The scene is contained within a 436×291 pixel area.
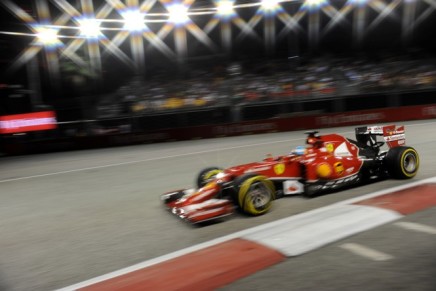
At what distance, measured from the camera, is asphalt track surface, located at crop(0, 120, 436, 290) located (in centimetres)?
309

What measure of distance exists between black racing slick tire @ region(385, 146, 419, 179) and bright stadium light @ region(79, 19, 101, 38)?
69.7ft

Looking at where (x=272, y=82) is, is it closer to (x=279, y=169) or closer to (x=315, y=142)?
(x=315, y=142)

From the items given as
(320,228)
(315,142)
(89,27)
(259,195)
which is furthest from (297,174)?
(89,27)

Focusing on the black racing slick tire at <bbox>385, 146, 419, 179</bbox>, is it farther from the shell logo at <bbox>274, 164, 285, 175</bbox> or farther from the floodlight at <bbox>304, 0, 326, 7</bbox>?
the floodlight at <bbox>304, 0, 326, 7</bbox>

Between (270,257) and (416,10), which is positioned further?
(416,10)

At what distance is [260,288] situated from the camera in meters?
2.98

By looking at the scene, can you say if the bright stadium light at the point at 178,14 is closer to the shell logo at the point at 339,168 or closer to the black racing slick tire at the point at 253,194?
the shell logo at the point at 339,168

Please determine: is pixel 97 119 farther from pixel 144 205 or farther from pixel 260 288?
pixel 260 288

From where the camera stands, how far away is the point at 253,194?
4801mm

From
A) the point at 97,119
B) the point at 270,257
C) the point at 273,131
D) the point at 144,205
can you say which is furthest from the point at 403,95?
the point at 270,257

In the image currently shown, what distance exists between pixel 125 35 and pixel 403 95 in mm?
17183

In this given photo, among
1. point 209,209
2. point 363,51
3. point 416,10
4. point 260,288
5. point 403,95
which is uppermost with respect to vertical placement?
point 416,10

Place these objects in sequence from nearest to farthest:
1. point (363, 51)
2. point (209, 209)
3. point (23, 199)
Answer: point (209, 209), point (23, 199), point (363, 51)

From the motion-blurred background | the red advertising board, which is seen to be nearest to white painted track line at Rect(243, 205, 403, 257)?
the motion-blurred background
